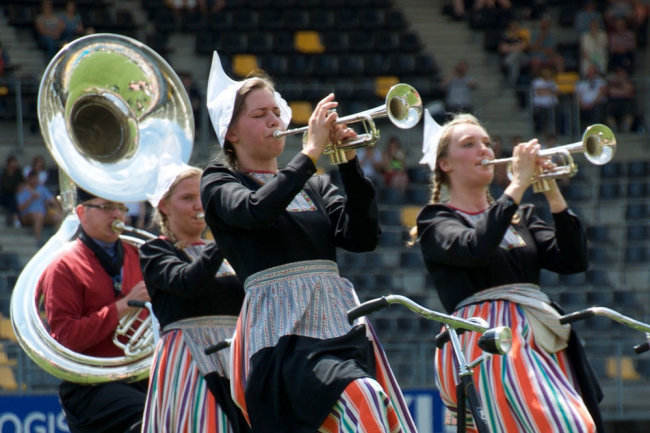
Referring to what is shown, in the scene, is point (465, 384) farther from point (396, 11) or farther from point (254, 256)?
point (396, 11)

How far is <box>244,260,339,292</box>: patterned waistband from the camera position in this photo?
448 centimetres

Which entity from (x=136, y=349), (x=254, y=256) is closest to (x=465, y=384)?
(x=254, y=256)

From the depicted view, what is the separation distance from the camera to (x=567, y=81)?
15664mm

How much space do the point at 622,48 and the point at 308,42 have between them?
3.96 m

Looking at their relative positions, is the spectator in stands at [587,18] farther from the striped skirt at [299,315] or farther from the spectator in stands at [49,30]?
the striped skirt at [299,315]

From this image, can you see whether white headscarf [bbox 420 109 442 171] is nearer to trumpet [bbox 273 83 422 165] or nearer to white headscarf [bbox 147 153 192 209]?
white headscarf [bbox 147 153 192 209]

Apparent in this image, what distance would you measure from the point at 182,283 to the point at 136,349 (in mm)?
1074

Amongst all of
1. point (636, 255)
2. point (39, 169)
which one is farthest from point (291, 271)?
point (636, 255)

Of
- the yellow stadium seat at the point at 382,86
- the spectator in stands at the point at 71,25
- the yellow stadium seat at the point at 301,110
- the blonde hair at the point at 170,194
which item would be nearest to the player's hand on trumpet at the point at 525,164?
the blonde hair at the point at 170,194

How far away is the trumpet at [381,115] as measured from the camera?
4402 mm

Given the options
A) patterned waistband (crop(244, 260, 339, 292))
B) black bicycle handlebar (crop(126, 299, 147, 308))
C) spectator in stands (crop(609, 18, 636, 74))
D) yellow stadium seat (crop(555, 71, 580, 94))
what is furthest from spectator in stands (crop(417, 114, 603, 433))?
spectator in stands (crop(609, 18, 636, 74))

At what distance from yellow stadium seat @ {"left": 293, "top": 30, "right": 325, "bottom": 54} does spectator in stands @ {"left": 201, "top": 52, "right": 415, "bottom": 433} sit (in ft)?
38.6

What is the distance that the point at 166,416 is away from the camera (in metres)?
5.42

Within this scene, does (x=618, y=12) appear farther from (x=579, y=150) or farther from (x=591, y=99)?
(x=579, y=150)
